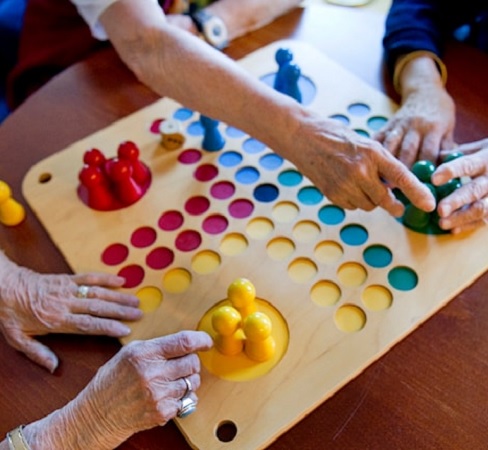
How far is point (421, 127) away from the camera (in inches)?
37.2

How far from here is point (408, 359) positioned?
74cm

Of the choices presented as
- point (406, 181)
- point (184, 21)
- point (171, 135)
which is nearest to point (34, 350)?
point (171, 135)

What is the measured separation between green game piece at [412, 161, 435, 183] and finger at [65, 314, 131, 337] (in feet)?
1.59

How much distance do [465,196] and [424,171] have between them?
0.23 ft

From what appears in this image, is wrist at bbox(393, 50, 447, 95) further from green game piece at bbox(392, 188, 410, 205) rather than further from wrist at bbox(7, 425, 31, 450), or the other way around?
wrist at bbox(7, 425, 31, 450)

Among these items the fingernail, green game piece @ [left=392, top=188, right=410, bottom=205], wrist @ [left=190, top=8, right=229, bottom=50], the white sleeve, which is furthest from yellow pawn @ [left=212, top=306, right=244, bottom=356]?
wrist @ [left=190, top=8, right=229, bottom=50]

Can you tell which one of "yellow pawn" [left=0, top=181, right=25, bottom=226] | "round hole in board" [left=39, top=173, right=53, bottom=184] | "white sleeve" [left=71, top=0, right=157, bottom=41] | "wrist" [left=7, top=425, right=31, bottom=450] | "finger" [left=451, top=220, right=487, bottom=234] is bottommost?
"finger" [left=451, top=220, right=487, bottom=234]

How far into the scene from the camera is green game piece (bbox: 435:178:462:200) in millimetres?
857

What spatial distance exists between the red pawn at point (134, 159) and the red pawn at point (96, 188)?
5 centimetres

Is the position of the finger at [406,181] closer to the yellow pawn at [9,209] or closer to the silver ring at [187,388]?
the silver ring at [187,388]

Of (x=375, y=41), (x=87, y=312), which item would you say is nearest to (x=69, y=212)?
(x=87, y=312)

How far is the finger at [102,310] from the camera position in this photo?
80 centimetres

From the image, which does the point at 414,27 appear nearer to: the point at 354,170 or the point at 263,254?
the point at 354,170

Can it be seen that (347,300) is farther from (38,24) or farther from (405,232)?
(38,24)
